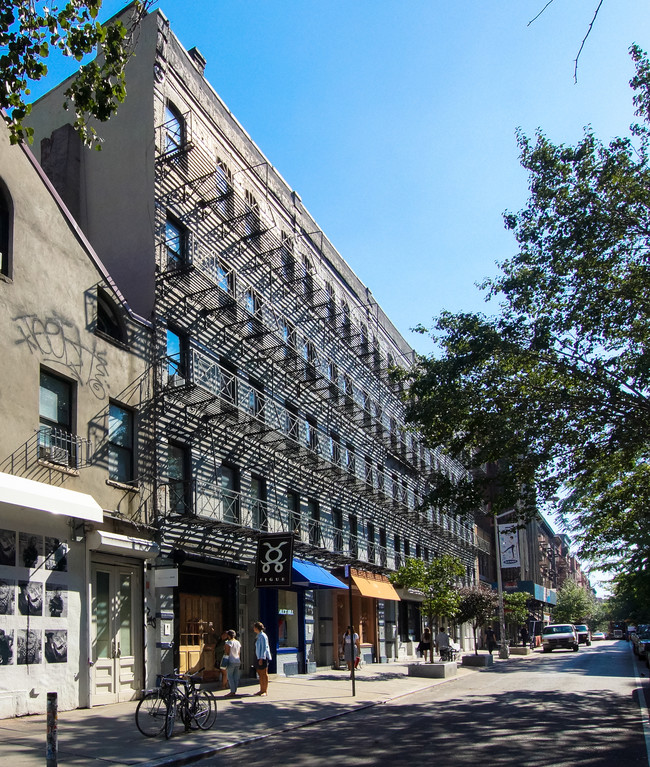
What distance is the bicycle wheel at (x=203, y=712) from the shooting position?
38.7 feet

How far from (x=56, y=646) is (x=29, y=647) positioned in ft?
2.26

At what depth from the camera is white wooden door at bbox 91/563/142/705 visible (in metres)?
14.8

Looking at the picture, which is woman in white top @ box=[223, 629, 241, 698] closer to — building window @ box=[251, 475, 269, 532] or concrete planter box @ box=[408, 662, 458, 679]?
building window @ box=[251, 475, 269, 532]

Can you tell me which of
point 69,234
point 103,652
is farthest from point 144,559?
point 69,234

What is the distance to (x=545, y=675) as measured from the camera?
24.8 m

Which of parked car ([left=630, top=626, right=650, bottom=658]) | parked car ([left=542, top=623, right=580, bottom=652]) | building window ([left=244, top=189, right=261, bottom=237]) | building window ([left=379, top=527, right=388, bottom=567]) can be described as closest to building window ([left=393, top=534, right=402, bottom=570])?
building window ([left=379, top=527, right=388, bottom=567])

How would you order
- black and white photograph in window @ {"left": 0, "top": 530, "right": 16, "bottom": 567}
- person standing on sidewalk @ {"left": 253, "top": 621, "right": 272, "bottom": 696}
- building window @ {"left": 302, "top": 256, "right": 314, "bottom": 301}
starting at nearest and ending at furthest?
black and white photograph in window @ {"left": 0, "top": 530, "right": 16, "bottom": 567} → person standing on sidewalk @ {"left": 253, "top": 621, "right": 272, "bottom": 696} → building window @ {"left": 302, "top": 256, "right": 314, "bottom": 301}

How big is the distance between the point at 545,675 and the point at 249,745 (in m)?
16.4

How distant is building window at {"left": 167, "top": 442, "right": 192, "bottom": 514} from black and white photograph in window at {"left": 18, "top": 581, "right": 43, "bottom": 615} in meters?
4.61

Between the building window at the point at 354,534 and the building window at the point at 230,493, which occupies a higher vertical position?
the building window at the point at 230,493

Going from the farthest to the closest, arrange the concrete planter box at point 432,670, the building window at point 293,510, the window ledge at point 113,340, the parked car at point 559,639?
the parked car at point 559,639
the building window at point 293,510
the concrete planter box at point 432,670
the window ledge at point 113,340

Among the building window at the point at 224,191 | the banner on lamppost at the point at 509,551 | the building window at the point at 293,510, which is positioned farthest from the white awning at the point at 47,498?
the banner on lamppost at the point at 509,551

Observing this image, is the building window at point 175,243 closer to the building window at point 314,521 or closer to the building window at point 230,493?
the building window at point 230,493

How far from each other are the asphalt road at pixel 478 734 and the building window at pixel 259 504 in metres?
6.43
